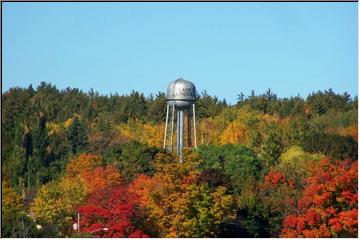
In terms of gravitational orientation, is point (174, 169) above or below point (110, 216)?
above

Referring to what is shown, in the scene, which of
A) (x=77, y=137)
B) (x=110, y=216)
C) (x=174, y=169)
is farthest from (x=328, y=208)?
(x=77, y=137)

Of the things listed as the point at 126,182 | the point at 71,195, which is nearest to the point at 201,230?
the point at 71,195

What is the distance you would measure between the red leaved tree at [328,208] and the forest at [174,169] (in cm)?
7

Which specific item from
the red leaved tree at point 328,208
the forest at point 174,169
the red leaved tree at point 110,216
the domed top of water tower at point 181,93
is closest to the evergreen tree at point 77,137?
the forest at point 174,169

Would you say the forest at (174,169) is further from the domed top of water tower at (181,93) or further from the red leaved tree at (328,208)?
the domed top of water tower at (181,93)

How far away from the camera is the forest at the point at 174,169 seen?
213ft

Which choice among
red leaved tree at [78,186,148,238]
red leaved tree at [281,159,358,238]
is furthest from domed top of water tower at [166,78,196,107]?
red leaved tree at [78,186,148,238]

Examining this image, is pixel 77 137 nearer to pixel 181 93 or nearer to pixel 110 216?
pixel 181 93

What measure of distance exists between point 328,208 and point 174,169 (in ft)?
25.7

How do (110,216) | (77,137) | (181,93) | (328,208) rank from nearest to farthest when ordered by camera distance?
(110,216) → (328,208) → (181,93) → (77,137)

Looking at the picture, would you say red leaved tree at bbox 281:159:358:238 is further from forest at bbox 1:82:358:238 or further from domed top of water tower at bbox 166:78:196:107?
domed top of water tower at bbox 166:78:196:107

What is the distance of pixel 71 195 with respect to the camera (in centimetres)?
7131

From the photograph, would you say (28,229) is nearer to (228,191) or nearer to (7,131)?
(228,191)

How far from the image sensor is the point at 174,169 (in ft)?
222
